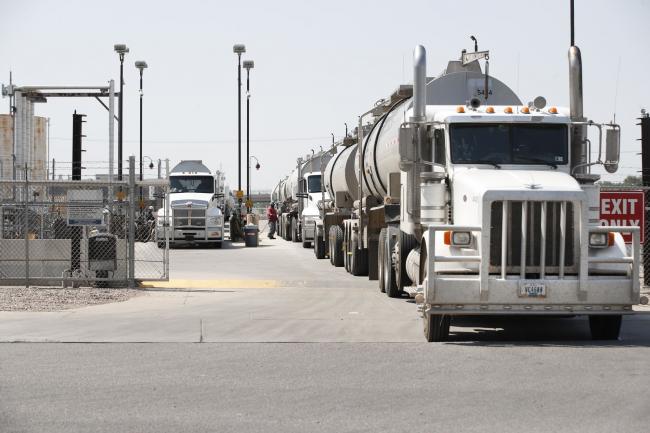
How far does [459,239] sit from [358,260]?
475 inches

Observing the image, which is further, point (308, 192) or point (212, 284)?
point (308, 192)

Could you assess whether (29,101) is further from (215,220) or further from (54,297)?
(54,297)

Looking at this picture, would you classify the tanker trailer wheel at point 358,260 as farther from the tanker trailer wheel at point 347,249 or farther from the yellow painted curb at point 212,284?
the yellow painted curb at point 212,284

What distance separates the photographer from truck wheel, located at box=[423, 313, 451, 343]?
40.7ft

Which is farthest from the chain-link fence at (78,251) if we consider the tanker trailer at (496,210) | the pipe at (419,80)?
the pipe at (419,80)

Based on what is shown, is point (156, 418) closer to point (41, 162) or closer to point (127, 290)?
point (127, 290)

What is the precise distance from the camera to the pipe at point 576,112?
14.4m

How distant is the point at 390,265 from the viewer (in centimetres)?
1823

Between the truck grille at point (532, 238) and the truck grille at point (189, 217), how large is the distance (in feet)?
95.6

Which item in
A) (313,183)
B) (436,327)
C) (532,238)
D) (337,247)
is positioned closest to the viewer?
(532,238)

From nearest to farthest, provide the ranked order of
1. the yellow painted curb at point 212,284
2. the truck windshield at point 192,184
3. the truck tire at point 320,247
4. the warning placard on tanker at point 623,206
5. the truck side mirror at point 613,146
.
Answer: the truck side mirror at point 613,146 → the warning placard on tanker at point 623,206 → the yellow painted curb at point 212,284 → the truck tire at point 320,247 → the truck windshield at point 192,184

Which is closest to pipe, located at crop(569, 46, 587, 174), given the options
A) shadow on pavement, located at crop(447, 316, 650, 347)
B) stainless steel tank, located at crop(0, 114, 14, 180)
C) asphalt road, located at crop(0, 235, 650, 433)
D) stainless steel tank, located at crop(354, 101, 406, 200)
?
shadow on pavement, located at crop(447, 316, 650, 347)

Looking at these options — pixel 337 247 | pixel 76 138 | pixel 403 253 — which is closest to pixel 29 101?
pixel 76 138

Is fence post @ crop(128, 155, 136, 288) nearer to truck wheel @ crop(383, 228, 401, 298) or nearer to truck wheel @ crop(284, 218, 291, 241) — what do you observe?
truck wheel @ crop(383, 228, 401, 298)
